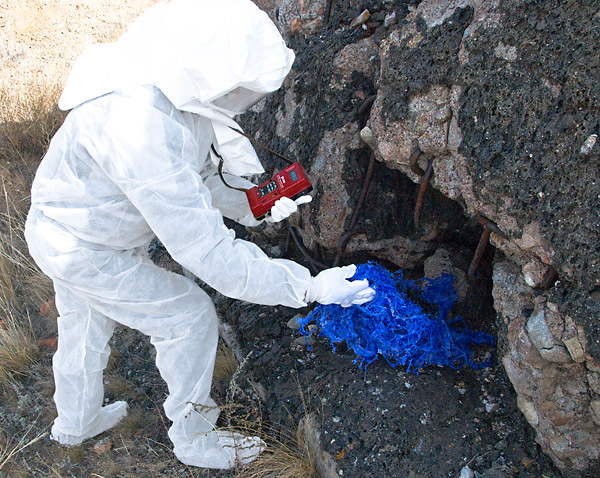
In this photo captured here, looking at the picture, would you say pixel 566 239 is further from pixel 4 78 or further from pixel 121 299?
pixel 4 78

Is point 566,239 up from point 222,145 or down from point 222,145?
down

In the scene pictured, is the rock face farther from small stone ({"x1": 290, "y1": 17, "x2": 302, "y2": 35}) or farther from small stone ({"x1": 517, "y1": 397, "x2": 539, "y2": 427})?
small stone ({"x1": 290, "y1": 17, "x2": 302, "y2": 35})

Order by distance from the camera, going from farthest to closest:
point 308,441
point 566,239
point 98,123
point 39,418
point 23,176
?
point 23,176 → point 39,418 → point 308,441 → point 98,123 → point 566,239

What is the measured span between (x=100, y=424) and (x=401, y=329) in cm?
146

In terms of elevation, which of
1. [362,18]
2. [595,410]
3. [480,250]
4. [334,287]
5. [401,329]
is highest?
[362,18]

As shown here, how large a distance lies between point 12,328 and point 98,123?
188 centimetres

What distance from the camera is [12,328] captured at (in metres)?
3.04

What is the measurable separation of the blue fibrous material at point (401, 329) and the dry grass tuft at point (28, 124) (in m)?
3.18

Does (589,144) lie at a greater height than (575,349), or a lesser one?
greater

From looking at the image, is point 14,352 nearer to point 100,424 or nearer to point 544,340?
point 100,424

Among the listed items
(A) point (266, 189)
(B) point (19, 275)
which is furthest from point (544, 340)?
(B) point (19, 275)

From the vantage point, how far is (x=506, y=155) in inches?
67.4

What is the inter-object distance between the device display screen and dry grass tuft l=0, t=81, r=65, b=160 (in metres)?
2.83

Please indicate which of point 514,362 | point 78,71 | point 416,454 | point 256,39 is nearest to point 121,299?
point 78,71
